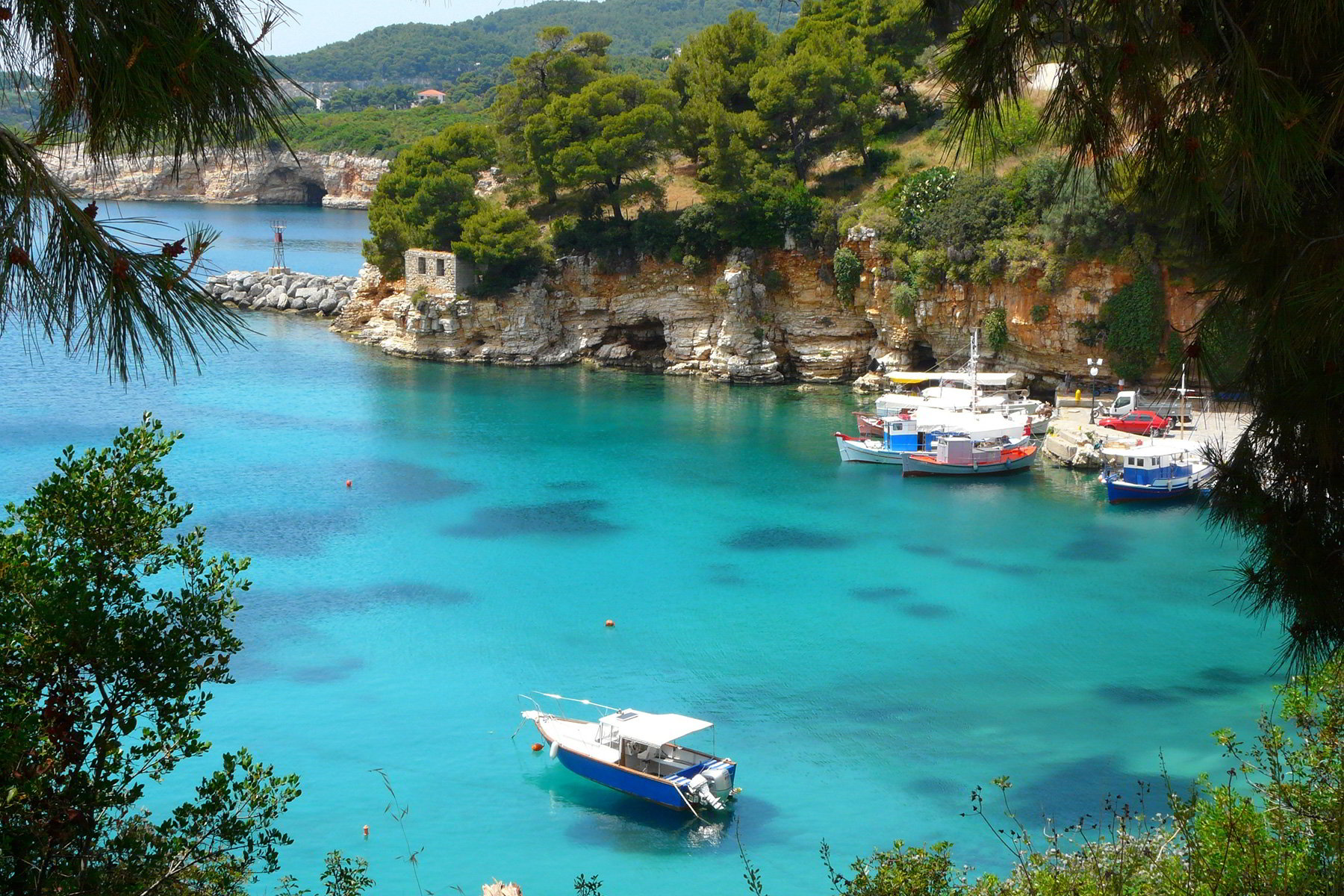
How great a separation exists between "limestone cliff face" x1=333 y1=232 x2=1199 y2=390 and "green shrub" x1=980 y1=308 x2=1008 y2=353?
0.14 m

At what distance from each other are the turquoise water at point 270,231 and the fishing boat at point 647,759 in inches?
1452

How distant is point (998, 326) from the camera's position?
31.7 m

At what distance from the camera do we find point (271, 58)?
15.2 ft

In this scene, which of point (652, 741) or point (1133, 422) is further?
point (1133, 422)

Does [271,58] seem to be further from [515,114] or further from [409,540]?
[515,114]

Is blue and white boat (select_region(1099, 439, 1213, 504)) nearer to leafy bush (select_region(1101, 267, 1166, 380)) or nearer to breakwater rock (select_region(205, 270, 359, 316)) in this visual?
leafy bush (select_region(1101, 267, 1166, 380))

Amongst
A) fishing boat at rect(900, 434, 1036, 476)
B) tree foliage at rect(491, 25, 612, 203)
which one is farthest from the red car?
tree foliage at rect(491, 25, 612, 203)

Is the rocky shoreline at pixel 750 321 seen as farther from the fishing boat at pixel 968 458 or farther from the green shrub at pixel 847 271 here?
the fishing boat at pixel 968 458

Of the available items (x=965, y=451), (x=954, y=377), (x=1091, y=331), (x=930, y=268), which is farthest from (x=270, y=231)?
(x=965, y=451)

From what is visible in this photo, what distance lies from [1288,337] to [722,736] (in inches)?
418

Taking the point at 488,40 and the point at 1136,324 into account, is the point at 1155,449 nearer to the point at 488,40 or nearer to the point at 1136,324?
the point at 1136,324

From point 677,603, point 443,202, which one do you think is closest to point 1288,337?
point 677,603

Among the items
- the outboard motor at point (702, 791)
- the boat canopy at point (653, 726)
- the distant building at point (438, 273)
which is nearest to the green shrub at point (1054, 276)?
the distant building at point (438, 273)

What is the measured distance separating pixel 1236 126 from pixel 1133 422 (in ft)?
81.2
